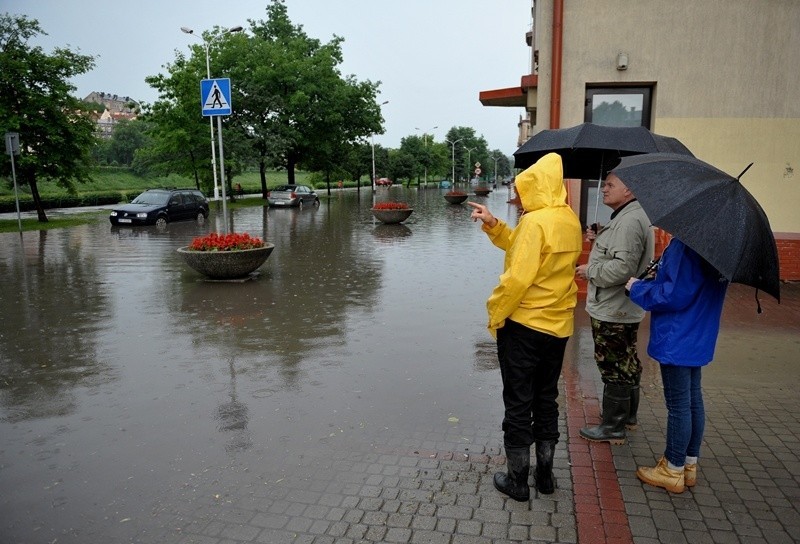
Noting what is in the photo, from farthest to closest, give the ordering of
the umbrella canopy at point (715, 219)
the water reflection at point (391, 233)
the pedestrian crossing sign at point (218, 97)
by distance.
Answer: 1. the water reflection at point (391, 233)
2. the pedestrian crossing sign at point (218, 97)
3. the umbrella canopy at point (715, 219)

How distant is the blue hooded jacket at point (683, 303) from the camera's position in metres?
3.32

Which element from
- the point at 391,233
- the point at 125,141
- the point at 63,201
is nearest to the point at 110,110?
the point at 125,141

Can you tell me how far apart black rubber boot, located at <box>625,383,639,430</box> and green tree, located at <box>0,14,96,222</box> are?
23.9m

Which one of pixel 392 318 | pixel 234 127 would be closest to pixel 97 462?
pixel 392 318

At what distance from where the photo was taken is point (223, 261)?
10.4 m

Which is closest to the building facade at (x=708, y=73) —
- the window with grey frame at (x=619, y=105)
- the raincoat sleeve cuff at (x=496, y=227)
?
the window with grey frame at (x=619, y=105)

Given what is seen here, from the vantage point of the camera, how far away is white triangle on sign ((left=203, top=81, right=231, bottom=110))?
35.9 feet

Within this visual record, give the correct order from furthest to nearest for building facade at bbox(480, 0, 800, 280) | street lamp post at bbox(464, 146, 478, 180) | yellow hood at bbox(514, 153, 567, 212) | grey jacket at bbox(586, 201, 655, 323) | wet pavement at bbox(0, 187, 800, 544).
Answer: street lamp post at bbox(464, 146, 478, 180), building facade at bbox(480, 0, 800, 280), grey jacket at bbox(586, 201, 655, 323), yellow hood at bbox(514, 153, 567, 212), wet pavement at bbox(0, 187, 800, 544)

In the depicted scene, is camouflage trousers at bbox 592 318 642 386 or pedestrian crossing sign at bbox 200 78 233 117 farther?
pedestrian crossing sign at bbox 200 78 233 117

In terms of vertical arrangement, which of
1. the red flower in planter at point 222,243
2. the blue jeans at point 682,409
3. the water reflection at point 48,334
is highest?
the red flower in planter at point 222,243

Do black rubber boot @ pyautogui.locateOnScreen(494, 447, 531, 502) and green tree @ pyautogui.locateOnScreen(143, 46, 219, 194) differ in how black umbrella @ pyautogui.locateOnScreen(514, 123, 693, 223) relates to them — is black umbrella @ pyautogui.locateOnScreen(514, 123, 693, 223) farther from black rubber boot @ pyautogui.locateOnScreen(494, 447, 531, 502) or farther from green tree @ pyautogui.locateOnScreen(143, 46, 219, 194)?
green tree @ pyautogui.locateOnScreen(143, 46, 219, 194)

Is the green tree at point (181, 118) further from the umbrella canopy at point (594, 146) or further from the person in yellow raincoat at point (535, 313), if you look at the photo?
the person in yellow raincoat at point (535, 313)

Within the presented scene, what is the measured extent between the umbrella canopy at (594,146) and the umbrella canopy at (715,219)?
196cm

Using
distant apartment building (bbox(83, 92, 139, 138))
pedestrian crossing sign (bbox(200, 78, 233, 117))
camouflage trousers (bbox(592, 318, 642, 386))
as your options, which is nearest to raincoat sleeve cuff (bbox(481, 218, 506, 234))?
camouflage trousers (bbox(592, 318, 642, 386))
